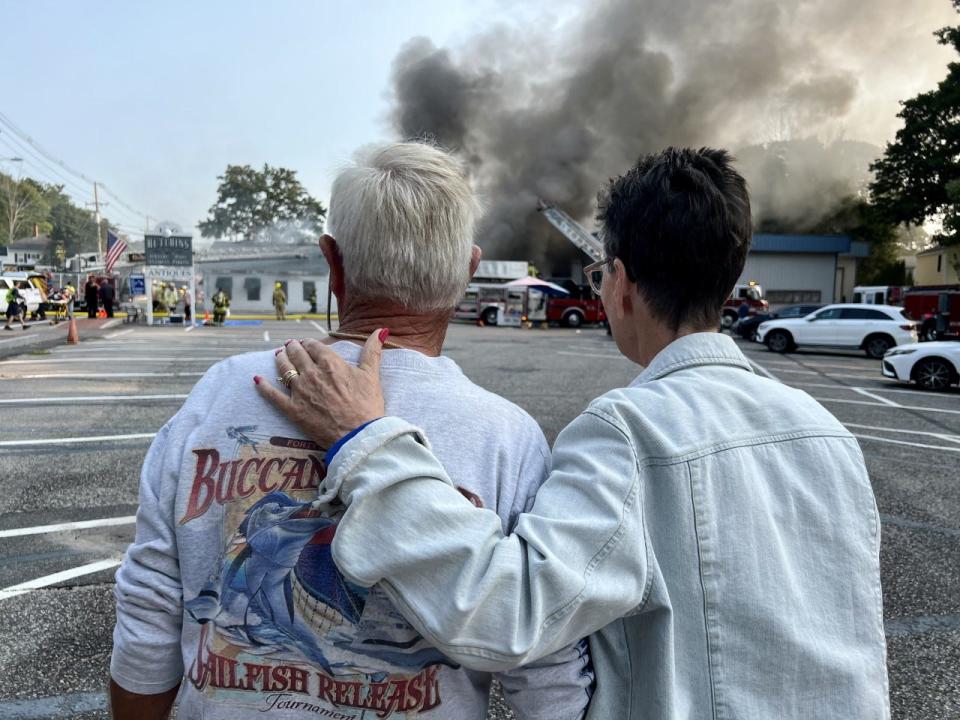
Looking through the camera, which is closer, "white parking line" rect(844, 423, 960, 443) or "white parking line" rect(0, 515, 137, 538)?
"white parking line" rect(0, 515, 137, 538)

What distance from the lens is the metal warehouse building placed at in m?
45.1

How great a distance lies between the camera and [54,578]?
3.77 m

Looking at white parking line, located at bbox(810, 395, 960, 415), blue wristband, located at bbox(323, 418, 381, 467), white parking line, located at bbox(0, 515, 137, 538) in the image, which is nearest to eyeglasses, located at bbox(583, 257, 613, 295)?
blue wristband, located at bbox(323, 418, 381, 467)

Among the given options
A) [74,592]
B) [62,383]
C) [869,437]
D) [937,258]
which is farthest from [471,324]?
[937,258]

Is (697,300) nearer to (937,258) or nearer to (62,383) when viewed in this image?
(62,383)

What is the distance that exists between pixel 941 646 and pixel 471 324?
91.2 ft

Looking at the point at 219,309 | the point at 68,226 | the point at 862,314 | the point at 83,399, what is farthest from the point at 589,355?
the point at 68,226

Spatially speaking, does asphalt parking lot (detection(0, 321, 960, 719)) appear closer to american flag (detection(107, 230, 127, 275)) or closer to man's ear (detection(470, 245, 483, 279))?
man's ear (detection(470, 245, 483, 279))

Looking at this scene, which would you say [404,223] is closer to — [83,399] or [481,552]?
[481,552]

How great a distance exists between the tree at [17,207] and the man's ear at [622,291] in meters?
80.7

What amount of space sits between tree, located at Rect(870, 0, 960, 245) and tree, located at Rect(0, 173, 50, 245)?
233 feet

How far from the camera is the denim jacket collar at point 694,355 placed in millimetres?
1277

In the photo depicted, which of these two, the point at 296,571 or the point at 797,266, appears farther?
the point at 797,266

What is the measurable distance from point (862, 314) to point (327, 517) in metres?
21.0
